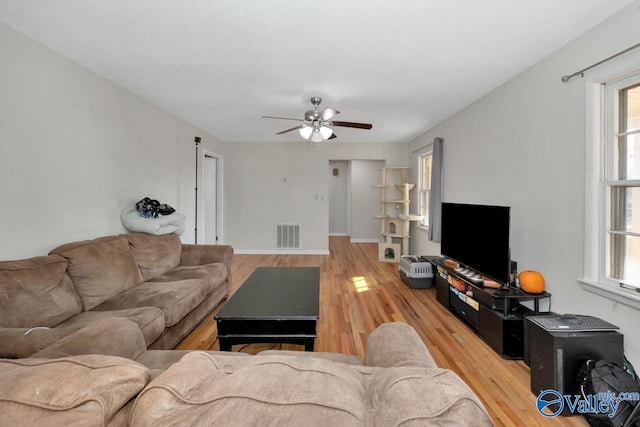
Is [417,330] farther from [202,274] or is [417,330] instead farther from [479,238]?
[202,274]

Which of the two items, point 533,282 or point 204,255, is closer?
point 533,282

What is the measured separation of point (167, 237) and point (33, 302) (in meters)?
1.50

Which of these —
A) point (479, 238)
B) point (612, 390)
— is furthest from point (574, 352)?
point (479, 238)

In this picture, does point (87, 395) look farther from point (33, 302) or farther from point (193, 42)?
point (193, 42)

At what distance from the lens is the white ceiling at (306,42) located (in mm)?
1810

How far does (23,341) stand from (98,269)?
3.13 ft

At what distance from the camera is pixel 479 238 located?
9.15 ft

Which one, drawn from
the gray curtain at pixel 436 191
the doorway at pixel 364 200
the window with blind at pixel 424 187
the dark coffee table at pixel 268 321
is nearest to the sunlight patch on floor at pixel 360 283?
the gray curtain at pixel 436 191

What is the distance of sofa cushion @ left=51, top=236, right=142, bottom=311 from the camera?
2.15m

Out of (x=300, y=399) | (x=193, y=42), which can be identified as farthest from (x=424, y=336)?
(x=193, y=42)

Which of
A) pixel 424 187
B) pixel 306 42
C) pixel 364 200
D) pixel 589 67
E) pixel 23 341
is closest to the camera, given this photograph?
pixel 23 341

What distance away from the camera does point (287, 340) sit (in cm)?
194

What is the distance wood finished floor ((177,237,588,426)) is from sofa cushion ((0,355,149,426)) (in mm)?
1967

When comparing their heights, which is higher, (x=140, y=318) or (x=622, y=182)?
(x=622, y=182)
